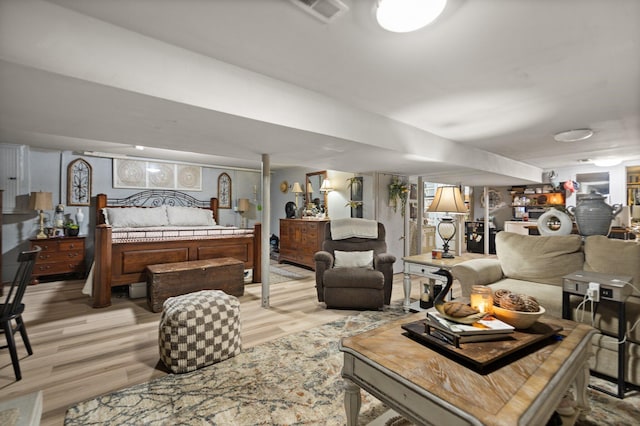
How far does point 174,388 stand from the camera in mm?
1962

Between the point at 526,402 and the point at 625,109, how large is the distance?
141 inches

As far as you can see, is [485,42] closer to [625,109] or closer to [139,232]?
[625,109]

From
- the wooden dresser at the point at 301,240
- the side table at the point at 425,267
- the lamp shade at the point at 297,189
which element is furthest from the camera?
the lamp shade at the point at 297,189

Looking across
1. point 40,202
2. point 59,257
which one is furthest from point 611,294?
point 40,202

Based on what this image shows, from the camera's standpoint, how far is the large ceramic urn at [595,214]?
8.23 ft

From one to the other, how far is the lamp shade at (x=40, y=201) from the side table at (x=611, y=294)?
7019 millimetres

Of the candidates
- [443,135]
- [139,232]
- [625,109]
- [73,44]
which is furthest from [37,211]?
[625,109]

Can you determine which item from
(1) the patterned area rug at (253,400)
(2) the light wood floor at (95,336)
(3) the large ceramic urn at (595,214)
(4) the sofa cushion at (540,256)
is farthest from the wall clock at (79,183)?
(3) the large ceramic urn at (595,214)

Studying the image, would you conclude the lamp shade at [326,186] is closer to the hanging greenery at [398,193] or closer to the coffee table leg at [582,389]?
the hanging greenery at [398,193]

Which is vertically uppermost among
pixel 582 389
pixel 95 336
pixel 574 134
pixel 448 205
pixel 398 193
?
pixel 574 134

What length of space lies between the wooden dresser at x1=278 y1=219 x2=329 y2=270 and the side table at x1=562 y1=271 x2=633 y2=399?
12.8ft

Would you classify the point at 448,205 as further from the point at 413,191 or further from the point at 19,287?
the point at 19,287

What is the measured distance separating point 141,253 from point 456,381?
4.13 m

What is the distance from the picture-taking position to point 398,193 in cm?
556
